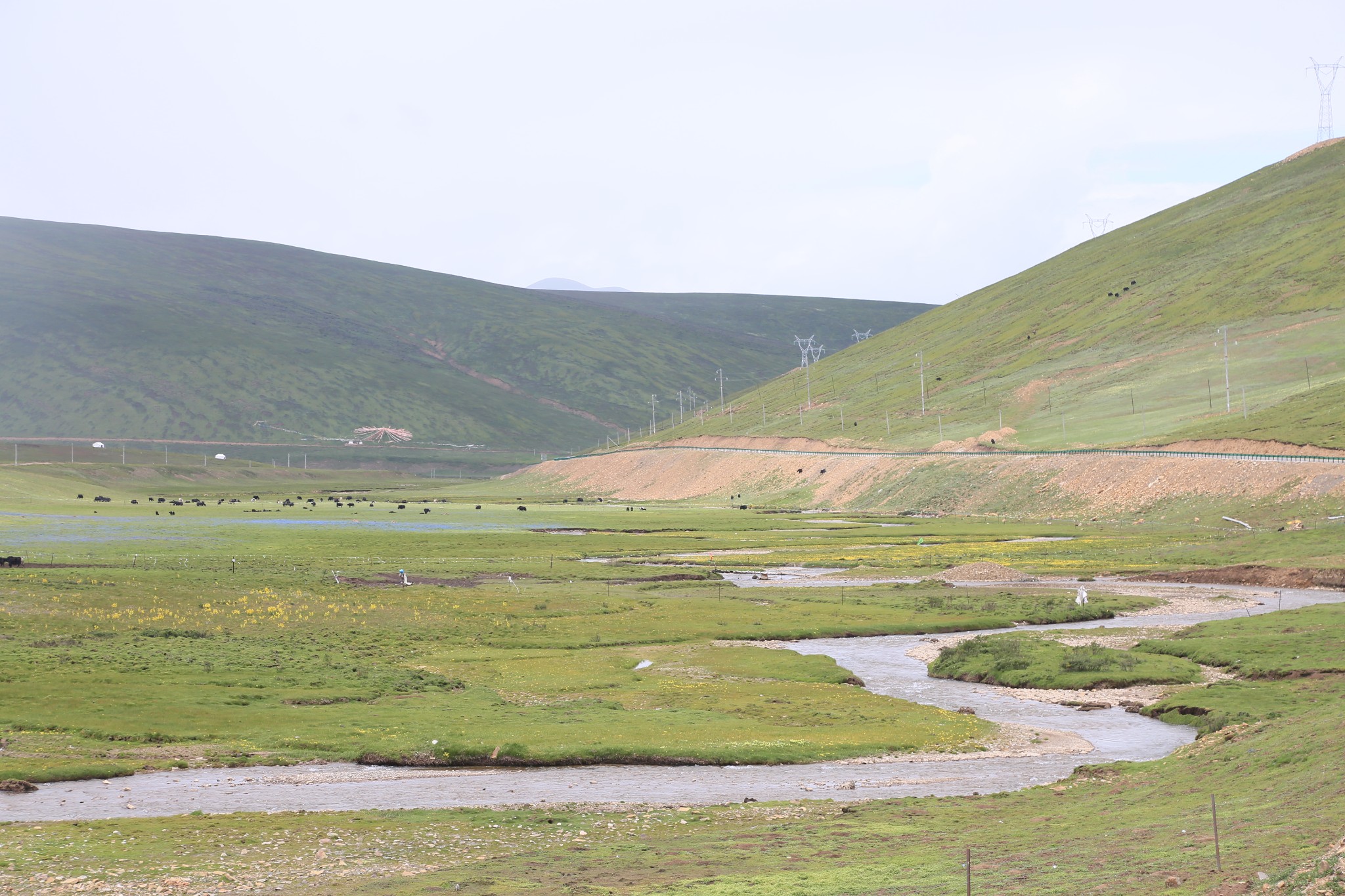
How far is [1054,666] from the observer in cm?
5256

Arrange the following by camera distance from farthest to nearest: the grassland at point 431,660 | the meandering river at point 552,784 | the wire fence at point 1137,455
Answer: the wire fence at point 1137,455
the grassland at point 431,660
the meandering river at point 552,784

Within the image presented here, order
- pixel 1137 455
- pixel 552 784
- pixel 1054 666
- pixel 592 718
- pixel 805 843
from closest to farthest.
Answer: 1. pixel 805 843
2. pixel 552 784
3. pixel 592 718
4. pixel 1054 666
5. pixel 1137 455

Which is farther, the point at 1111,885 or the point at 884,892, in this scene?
the point at 884,892

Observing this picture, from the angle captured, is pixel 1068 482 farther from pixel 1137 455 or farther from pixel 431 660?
pixel 431 660

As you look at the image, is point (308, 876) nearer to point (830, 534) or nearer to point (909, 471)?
point (830, 534)

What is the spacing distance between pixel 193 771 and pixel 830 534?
104 m

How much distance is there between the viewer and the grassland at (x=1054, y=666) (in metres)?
50.5

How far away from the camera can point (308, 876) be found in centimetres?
2488

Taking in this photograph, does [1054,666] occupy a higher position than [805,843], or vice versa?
[1054,666]

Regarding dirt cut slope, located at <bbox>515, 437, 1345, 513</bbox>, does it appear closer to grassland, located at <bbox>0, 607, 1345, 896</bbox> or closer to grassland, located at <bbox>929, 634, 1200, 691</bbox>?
grassland, located at <bbox>929, 634, 1200, 691</bbox>

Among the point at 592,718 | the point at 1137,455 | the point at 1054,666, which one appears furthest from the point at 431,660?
the point at 1137,455

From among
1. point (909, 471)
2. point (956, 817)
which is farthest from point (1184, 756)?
point (909, 471)

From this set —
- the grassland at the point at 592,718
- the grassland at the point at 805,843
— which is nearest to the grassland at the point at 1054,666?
the grassland at the point at 592,718

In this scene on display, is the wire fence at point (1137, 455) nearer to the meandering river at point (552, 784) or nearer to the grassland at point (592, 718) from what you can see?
the grassland at point (592, 718)
